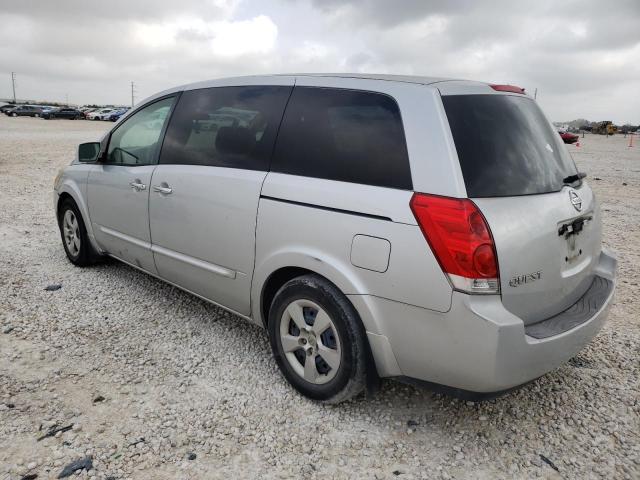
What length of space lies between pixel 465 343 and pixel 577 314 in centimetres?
80

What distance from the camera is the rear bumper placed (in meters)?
2.20

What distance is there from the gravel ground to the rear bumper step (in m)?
0.62

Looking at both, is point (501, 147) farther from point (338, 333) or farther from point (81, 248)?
point (81, 248)

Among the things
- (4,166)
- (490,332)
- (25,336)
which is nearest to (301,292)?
(490,332)

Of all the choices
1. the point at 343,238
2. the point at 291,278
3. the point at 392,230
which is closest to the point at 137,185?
the point at 291,278

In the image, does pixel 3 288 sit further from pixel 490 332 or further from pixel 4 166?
pixel 4 166

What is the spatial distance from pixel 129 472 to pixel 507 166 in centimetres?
228

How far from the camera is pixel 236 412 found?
2.78 m

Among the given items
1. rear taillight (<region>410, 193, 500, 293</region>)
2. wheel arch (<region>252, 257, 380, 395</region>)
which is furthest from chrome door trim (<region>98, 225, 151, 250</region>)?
rear taillight (<region>410, 193, 500, 293</region>)

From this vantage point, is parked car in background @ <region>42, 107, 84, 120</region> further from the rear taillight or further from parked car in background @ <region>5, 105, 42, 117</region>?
the rear taillight

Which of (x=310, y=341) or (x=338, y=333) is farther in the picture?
(x=310, y=341)

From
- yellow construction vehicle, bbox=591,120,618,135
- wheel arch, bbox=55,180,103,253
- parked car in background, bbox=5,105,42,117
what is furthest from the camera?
yellow construction vehicle, bbox=591,120,618,135

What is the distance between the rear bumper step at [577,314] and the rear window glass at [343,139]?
920 millimetres

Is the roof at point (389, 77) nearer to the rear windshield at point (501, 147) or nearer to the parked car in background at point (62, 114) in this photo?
the rear windshield at point (501, 147)
